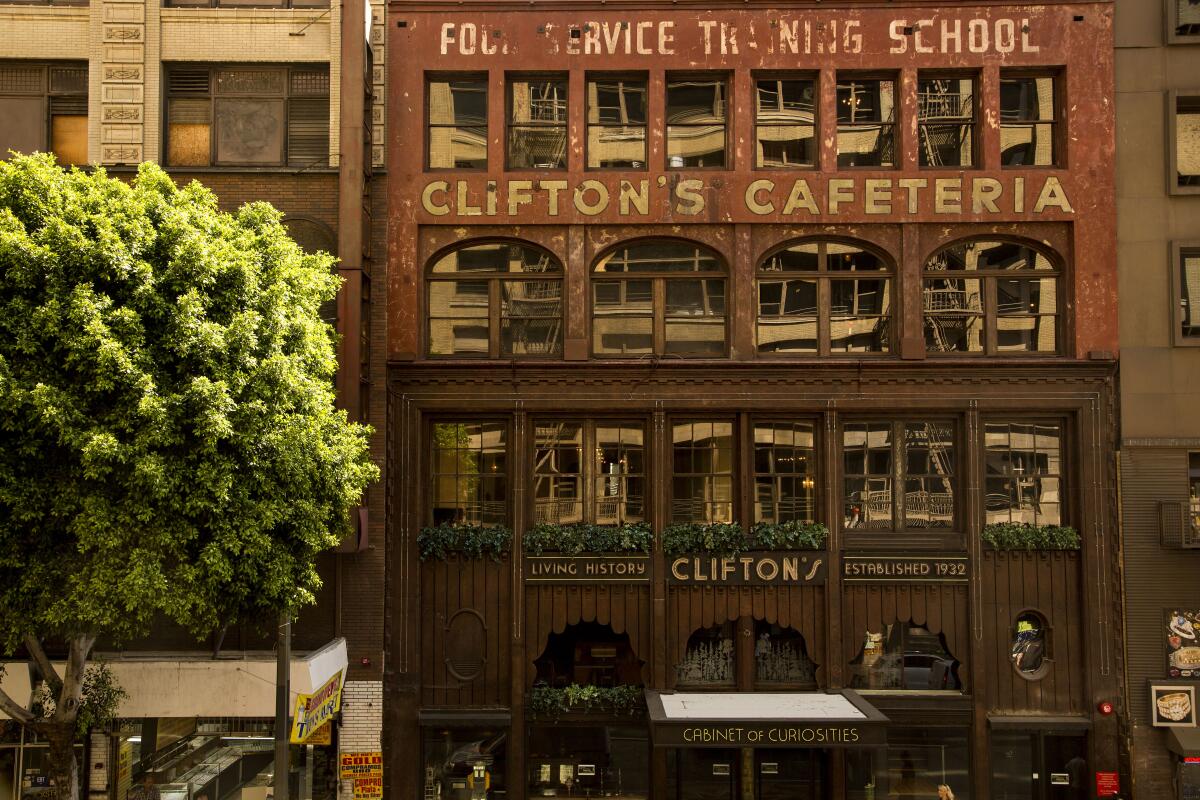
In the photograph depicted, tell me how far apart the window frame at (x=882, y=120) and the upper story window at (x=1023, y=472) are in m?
5.66

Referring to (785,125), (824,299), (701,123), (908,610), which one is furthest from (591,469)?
(785,125)

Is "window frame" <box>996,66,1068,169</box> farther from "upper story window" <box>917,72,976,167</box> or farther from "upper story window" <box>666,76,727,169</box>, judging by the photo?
"upper story window" <box>666,76,727,169</box>

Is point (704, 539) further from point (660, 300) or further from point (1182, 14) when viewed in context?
point (1182, 14)

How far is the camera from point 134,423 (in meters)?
13.0

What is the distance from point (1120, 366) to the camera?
19375 mm

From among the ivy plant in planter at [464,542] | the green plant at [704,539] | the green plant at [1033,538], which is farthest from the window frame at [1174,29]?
the ivy plant in planter at [464,542]

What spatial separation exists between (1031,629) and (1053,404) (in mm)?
4441

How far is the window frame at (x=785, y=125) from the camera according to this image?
2008 cm

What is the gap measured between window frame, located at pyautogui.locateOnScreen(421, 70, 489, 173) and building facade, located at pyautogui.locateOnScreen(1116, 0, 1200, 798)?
12.6 m

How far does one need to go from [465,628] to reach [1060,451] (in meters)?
12.4

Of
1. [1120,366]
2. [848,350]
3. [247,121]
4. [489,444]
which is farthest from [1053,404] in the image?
[247,121]

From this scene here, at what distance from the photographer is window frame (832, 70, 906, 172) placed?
65.4 ft

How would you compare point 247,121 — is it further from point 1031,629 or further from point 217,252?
point 1031,629

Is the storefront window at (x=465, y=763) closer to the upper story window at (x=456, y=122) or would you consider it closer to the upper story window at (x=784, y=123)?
the upper story window at (x=456, y=122)
